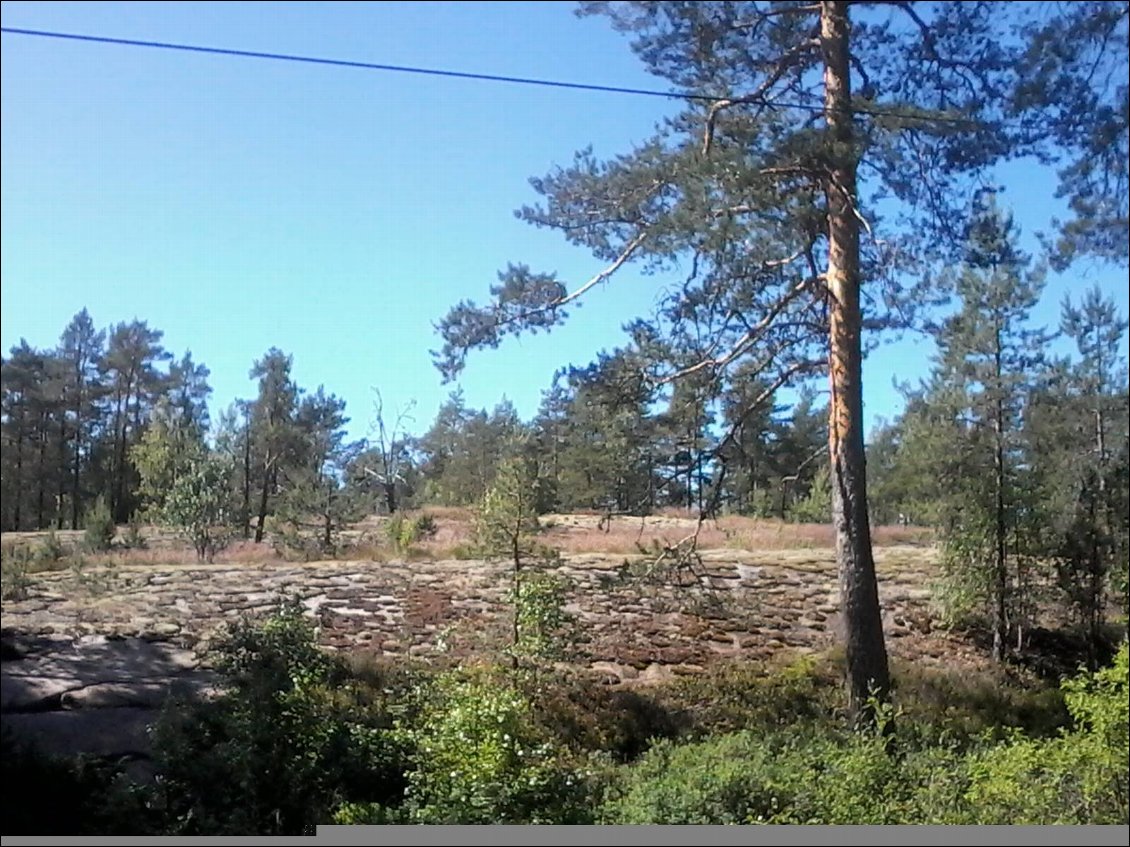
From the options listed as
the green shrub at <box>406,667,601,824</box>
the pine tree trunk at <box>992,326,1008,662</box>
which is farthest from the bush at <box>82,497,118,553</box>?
the pine tree trunk at <box>992,326,1008,662</box>

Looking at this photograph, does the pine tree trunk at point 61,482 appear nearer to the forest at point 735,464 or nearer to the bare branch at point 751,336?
the forest at point 735,464

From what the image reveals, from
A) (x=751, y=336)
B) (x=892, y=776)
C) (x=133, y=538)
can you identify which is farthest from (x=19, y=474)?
(x=892, y=776)

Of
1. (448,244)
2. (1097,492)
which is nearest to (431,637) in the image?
(448,244)

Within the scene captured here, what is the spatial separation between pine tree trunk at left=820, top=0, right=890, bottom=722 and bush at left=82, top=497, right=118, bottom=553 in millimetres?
2691

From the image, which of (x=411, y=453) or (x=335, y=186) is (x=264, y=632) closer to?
(x=411, y=453)

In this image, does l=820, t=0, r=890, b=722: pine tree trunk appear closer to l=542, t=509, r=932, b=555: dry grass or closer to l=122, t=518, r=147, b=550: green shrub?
l=542, t=509, r=932, b=555: dry grass

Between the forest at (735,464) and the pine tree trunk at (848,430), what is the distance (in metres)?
0.01

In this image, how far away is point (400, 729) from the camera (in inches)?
134

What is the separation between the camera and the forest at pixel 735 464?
3320 millimetres

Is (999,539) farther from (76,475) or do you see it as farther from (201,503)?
(76,475)

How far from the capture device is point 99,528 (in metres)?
3.44

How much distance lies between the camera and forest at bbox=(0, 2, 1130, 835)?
10.9 feet

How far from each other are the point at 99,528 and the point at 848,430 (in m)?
2.80

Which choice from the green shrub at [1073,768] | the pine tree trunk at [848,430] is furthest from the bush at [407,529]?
the green shrub at [1073,768]
